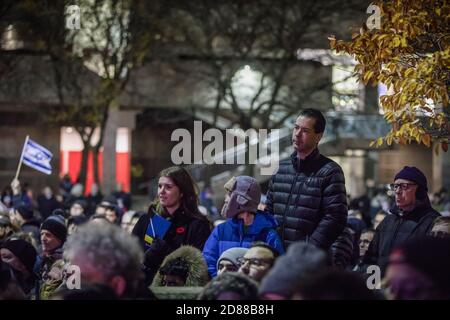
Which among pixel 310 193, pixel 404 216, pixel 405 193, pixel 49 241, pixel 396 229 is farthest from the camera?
pixel 49 241

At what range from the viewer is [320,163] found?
838cm

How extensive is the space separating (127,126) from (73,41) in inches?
352

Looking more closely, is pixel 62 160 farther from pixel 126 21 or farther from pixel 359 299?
pixel 359 299

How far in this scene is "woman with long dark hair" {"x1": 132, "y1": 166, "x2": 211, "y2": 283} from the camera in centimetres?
867

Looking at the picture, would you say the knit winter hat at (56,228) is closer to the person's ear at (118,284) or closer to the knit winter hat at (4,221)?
the knit winter hat at (4,221)

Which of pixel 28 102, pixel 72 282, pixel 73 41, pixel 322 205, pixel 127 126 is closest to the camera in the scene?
pixel 72 282

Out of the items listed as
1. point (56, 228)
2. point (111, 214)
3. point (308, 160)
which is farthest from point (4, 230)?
point (308, 160)

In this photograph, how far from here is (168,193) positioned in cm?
873

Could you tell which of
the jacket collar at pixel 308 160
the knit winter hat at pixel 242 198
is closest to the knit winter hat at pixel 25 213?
the knit winter hat at pixel 242 198

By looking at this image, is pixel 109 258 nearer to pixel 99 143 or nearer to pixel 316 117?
pixel 316 117

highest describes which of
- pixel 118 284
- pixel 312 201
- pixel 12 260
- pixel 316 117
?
pixel 316 117

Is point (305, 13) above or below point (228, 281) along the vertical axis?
above

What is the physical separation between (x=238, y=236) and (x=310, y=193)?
65 centimetres

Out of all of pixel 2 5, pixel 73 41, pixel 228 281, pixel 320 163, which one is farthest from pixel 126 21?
pixel 228 281
